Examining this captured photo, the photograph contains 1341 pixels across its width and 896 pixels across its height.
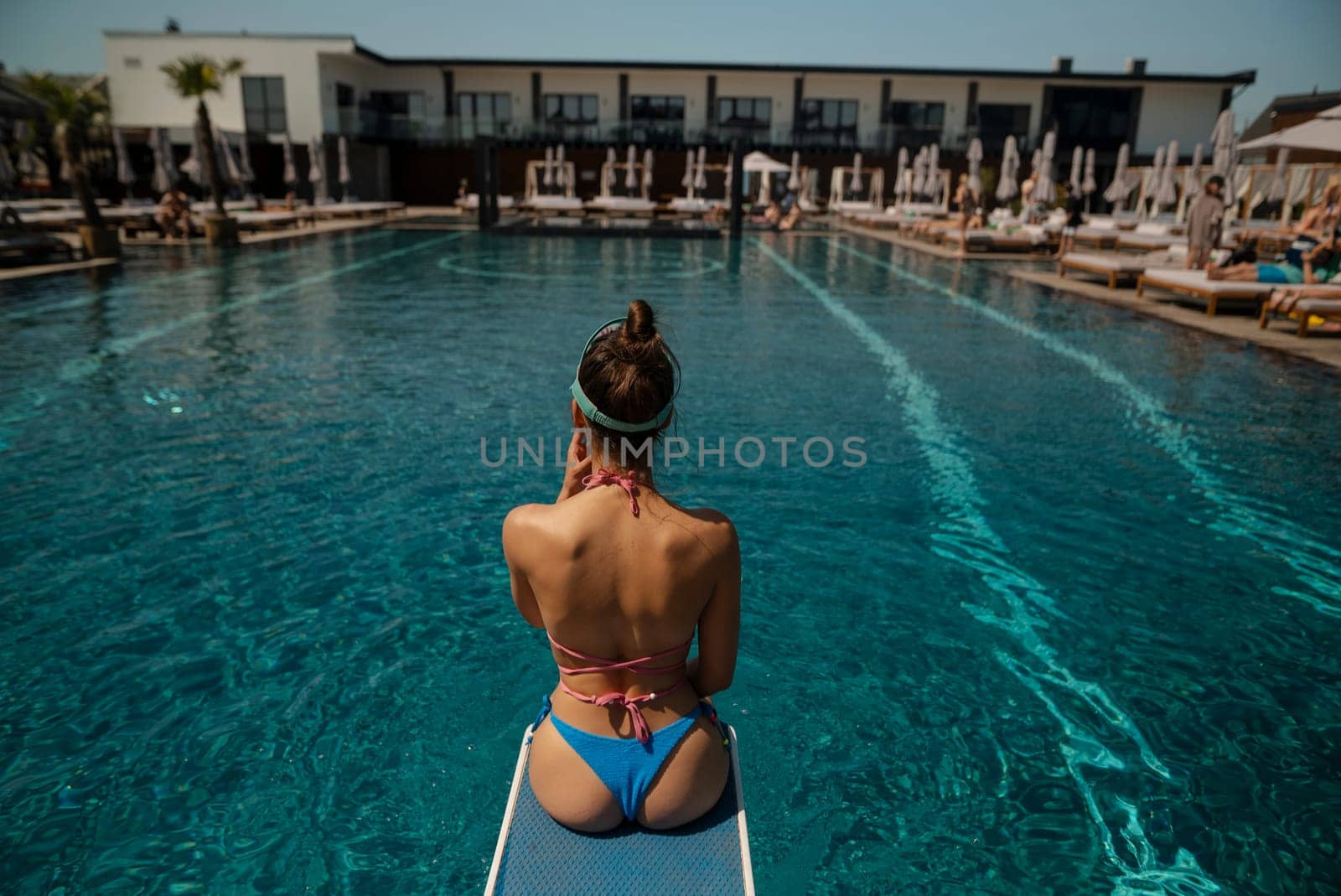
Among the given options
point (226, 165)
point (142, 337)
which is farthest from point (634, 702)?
point (226, 165)

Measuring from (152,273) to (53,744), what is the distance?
15.0 metres

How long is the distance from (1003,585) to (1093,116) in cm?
4593

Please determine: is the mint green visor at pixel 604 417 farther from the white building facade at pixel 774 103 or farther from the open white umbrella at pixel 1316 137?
the white building facade at pixel 774 103

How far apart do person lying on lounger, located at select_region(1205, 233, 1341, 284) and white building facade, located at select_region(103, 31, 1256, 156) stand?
30.8 metres

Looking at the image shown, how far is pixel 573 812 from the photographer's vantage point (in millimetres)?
2016

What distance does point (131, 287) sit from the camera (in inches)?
554

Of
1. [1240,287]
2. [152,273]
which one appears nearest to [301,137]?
[152,273]

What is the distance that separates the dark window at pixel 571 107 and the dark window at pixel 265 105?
1148 centimetres

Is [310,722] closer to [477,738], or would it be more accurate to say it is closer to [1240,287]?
[477,738]

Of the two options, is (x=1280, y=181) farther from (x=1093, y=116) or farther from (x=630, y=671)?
(x=630, y=671)

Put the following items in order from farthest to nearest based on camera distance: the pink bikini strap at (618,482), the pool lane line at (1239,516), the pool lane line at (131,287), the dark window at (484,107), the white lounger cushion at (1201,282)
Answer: the dark window at (484,107), the white lounger cushion at (1201,282), the pool lane line at (131,287), the pool lane line at (1239,516), the pink bikini strap at (618,482)

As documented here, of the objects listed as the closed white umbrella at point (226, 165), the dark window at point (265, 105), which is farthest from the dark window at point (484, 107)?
the closed white umbrella at point (226, 165)

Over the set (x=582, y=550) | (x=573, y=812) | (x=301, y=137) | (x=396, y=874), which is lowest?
(x=396, y=874)

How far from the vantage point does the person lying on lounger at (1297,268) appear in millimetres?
12180
